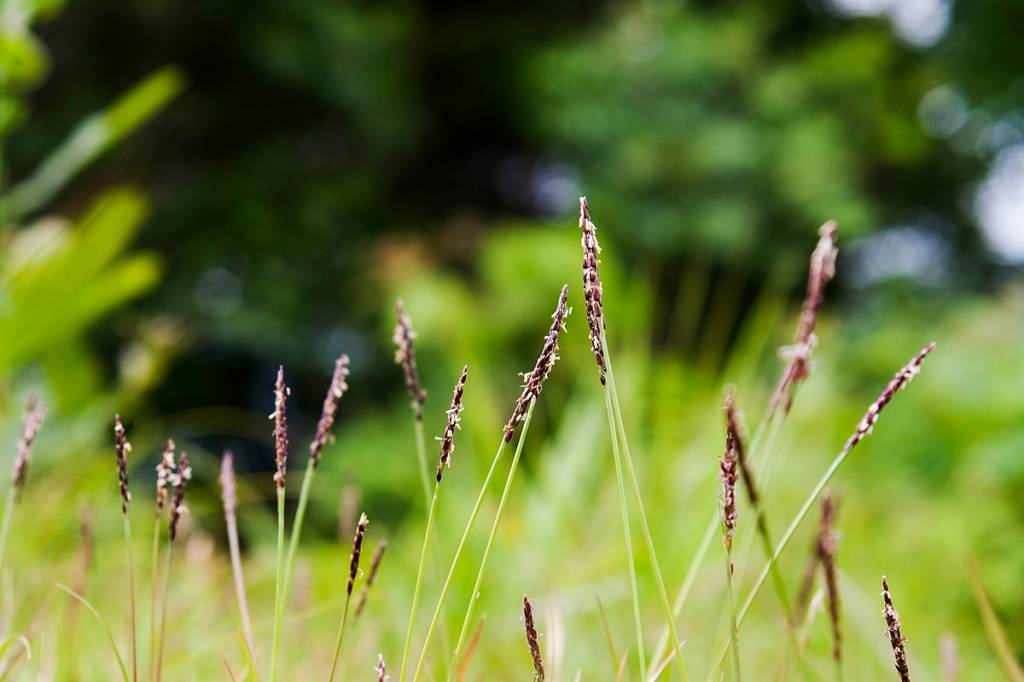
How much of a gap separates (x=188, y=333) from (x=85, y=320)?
3.11 meters

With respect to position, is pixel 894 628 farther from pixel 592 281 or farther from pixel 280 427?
pixel 280 427

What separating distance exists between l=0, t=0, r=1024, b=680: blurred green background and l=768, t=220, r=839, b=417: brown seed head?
1.00 m

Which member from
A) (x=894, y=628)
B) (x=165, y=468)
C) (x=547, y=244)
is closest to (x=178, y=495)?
(x=165, y=468)

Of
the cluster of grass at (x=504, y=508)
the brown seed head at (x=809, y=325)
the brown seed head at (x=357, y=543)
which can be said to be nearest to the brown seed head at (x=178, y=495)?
the cluster of grass at (x=504, y=508)

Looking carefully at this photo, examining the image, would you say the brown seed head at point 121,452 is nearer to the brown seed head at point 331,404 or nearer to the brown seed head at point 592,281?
the brown seed head at point 331,404

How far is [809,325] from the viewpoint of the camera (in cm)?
56

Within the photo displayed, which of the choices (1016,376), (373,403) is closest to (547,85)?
(373,403)

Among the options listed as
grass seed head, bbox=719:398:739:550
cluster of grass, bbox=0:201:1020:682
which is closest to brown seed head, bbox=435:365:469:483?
cluster of grass, bbox=0:201:1020:682

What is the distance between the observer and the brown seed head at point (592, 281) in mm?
401

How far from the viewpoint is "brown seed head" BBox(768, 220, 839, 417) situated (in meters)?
0.52

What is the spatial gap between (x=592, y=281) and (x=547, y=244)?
3.73 m

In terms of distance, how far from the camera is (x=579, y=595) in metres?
1.27

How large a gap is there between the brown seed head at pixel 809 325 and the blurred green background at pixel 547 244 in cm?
100

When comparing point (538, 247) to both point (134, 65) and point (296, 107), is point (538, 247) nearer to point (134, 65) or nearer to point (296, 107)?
point (296, 107)
